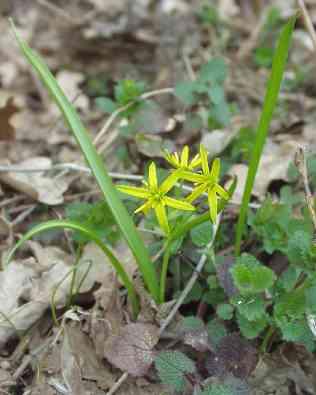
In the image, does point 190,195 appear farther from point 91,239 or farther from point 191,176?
point 91,239

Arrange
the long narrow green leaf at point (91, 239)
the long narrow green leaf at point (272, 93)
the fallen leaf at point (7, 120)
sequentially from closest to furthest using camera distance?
the long narrow green leaf at point (272, 93) < the long narrow green leaf at point (91, 239) < the fallen leaf at point (7, 120)

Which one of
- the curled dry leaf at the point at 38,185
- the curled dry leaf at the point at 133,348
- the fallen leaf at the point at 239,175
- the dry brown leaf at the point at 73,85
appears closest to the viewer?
the curled dry leaf at the point at 133,348

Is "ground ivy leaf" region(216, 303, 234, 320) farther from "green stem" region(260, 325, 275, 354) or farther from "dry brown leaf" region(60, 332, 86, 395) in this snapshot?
"dry brown leaf" region(60, 332, 86, 395)

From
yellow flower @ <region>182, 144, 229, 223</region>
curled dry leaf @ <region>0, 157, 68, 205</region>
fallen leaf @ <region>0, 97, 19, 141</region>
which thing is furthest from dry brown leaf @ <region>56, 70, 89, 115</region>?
yellow flower @ <region>182, 144, 229, 223</region>

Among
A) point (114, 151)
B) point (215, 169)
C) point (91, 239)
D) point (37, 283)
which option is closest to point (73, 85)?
point (114, 151)

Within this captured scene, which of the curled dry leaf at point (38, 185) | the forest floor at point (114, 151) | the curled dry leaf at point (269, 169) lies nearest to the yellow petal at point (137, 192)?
the forest floor at point (114, 151)

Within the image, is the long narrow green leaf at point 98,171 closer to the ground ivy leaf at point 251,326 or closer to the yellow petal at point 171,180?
the yellow petal at point 171,180
